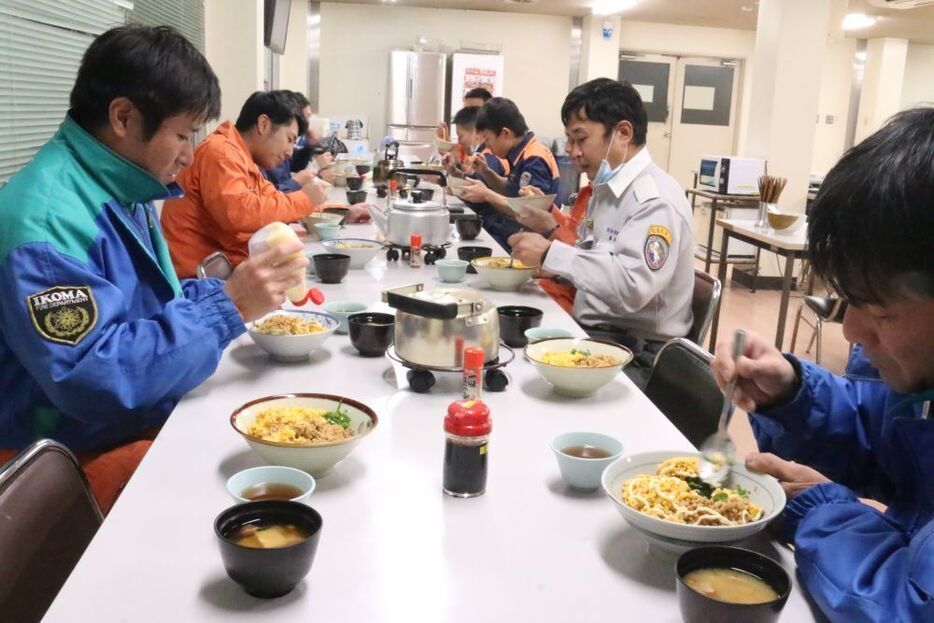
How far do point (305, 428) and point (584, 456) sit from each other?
43 centimetres

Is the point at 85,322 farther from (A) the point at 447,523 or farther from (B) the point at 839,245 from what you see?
(B) the point at 839,245

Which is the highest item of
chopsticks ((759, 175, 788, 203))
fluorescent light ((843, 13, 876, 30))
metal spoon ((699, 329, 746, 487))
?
fluorescent light ((843, 13, 876, 30))

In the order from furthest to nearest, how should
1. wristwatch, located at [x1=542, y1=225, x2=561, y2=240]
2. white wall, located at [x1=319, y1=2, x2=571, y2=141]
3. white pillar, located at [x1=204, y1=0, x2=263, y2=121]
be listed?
white wall, located at [x1=319, y1=2, x2=571, y2=141] → white pillar, located at [x1=204, y1=0, x2=263, y2=121] → wristwatch, located at [x1=542, y1=225, x2=561, y2=240]

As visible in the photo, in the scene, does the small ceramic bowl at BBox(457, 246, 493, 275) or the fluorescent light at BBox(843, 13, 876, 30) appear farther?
the fluorescent light at BBox(843, 13, 876, 30)

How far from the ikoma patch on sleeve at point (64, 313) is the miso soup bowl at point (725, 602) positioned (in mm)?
977

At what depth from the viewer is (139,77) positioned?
4.80ft

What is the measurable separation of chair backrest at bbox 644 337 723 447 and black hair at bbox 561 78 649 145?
37.7 inches

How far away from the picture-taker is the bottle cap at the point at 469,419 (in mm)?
1062

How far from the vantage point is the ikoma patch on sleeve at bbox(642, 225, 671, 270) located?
6.97ft

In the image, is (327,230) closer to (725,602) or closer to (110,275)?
(110,275)

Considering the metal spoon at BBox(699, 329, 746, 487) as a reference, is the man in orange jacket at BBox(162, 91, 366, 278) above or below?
above

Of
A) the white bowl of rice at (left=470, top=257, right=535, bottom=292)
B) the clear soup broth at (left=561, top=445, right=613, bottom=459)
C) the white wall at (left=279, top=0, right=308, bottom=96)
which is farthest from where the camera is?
the white wall at (left=279, top=0, right=308, bottom=96)

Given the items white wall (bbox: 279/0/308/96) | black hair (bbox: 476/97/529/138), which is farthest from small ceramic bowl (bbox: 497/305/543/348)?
white wall (bbox: 279/0/308/96)

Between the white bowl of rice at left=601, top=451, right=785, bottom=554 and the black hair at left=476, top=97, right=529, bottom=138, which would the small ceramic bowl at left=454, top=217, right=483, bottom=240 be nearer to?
the black hair at left=476, top=97, right=529, bottom=138
